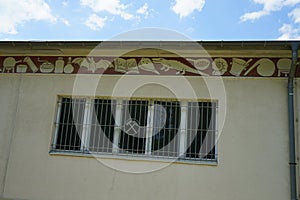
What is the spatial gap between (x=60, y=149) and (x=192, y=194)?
2873 millimetres

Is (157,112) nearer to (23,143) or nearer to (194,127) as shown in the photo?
(194,127)

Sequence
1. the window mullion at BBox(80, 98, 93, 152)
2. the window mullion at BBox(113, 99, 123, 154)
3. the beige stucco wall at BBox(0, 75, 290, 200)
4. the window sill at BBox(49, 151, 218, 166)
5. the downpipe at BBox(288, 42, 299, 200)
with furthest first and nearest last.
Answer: the window mullion at BBox(80, 98, 93, 152) → the window mullion at BBox(113, 99, 123, 154) → the window sill at BBox(49, 151, 218, 166) → the beige stucco wall at BBox(0, 75, 290, 200) → the downpipe at BBox(288, 42, 299, 200)

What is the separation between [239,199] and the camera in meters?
5.27

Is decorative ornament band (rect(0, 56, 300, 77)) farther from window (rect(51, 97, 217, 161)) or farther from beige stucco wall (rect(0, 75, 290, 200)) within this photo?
window (rect(51, 97, 217, 161))

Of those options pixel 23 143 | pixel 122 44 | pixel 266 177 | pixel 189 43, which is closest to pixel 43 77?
pixel 23 143

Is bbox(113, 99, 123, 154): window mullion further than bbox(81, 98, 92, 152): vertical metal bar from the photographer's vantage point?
No

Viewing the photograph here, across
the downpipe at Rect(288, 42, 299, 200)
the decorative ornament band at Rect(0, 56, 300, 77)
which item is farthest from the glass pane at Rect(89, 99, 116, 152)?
the downpipe at Rect(288, 42, 299, 200)

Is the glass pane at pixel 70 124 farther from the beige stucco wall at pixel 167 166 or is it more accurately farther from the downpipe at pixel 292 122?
the downpipe at pixel 292 122

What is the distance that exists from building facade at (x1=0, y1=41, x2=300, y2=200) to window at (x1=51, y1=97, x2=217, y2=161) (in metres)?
0.02

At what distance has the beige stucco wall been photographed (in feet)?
17.5

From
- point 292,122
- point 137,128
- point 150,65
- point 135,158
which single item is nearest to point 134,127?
point 137,128

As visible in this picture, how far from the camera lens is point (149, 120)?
5.91 meters

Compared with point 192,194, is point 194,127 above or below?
above

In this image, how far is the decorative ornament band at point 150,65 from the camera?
5676mm
